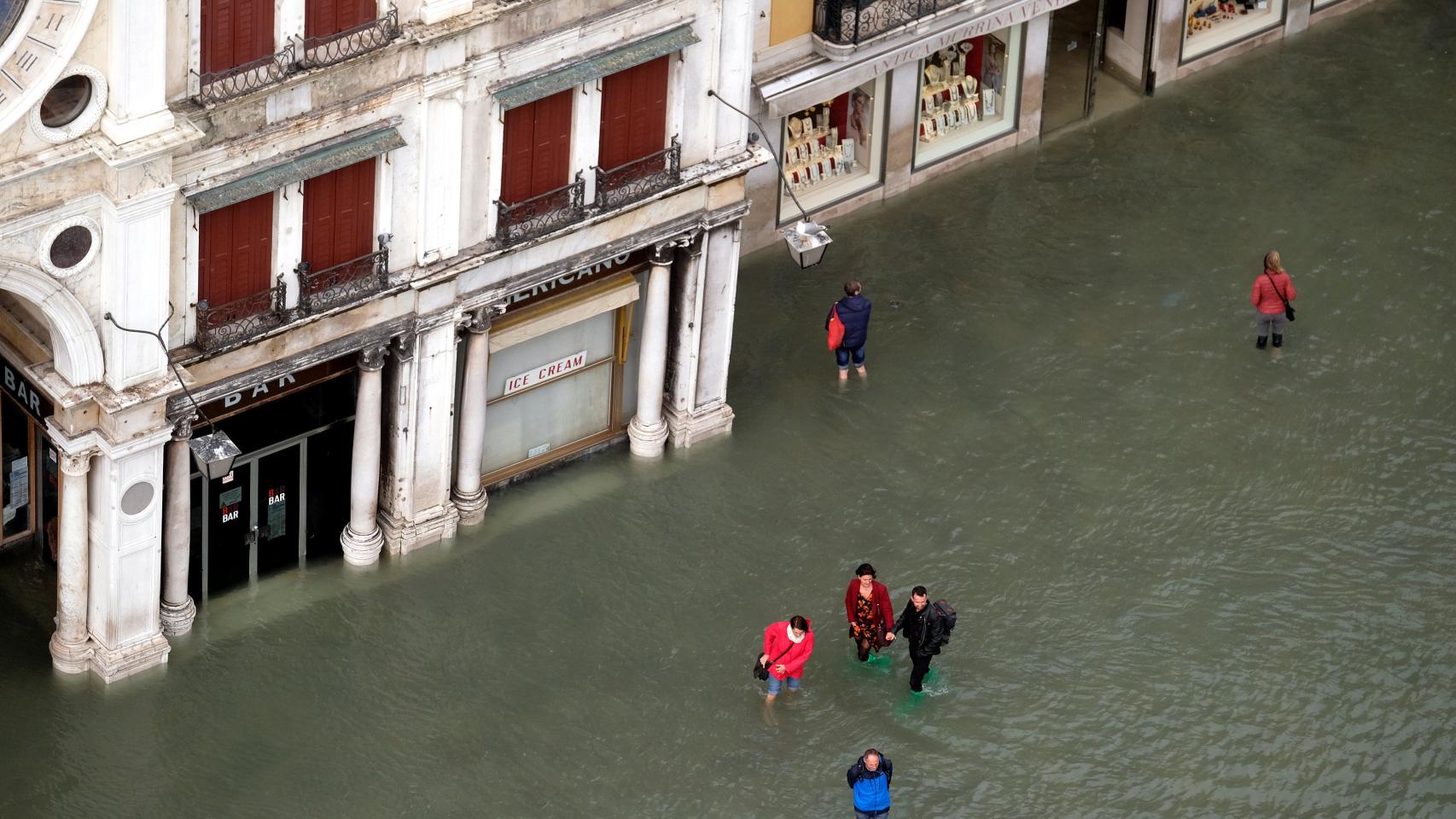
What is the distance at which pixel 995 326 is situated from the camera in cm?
5747

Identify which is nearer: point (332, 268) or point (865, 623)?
point (332, 268)

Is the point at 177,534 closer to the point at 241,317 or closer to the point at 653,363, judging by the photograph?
the point at 241,317

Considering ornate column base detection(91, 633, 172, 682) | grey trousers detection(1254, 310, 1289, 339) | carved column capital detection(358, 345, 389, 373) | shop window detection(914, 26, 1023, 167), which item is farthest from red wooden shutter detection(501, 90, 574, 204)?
grey trousers detection(1254, 310, 1289, 339)

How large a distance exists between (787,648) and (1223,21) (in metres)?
22.1

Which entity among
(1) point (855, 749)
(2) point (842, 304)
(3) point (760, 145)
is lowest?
(1) point (855, 749)

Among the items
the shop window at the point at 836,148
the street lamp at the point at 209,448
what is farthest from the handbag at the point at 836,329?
the street lamp at the point at 209,448

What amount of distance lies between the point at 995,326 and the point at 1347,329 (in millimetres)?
6140

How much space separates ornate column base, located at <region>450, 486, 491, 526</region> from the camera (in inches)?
2055

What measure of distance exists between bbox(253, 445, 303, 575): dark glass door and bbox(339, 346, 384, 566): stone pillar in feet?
2.70

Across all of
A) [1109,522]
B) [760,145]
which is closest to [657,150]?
[760,145]

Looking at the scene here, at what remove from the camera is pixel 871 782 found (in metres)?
46.4

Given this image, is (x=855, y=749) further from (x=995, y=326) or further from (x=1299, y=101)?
(x=1299, y=101)

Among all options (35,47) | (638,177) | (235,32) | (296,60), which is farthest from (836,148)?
(35,47)

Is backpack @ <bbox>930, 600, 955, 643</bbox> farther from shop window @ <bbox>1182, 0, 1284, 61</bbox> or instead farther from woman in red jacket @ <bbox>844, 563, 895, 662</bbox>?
shop window @ <bbox>1182, 0, 1284, 61</bbox>
